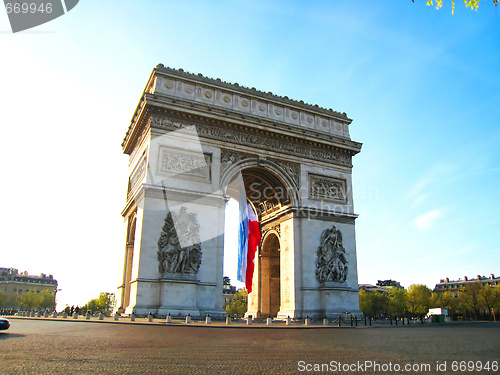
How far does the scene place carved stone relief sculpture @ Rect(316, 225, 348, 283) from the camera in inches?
1022

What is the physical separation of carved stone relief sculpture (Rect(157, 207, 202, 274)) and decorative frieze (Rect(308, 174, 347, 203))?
876cm

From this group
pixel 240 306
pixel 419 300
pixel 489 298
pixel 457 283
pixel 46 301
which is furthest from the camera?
pixel 457 283

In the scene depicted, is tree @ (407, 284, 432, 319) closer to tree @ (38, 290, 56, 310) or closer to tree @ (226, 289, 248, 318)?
tree @ (226, 289, 248, 318)

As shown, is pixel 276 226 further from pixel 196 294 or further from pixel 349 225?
pixel 196 294

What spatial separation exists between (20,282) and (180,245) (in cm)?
10522

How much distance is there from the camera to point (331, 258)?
26.5 metres

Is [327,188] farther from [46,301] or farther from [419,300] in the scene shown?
[46,301]

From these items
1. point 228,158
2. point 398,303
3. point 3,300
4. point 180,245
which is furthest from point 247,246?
point 3,300

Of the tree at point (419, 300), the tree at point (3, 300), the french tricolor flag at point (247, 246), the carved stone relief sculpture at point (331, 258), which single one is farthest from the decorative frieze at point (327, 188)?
the tree at point (3, 300)

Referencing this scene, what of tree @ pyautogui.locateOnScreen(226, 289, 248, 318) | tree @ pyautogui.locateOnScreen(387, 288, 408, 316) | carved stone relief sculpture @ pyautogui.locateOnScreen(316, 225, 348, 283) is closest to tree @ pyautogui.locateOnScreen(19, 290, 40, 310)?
tree @ pyautogui.locateOnScreen(226, 289, 248, 318)

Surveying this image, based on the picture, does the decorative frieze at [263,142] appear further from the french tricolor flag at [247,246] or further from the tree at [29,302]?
the tree at [29,302]

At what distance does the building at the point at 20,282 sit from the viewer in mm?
105312

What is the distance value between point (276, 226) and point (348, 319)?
7.90m

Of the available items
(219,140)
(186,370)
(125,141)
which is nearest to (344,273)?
(219,140)
